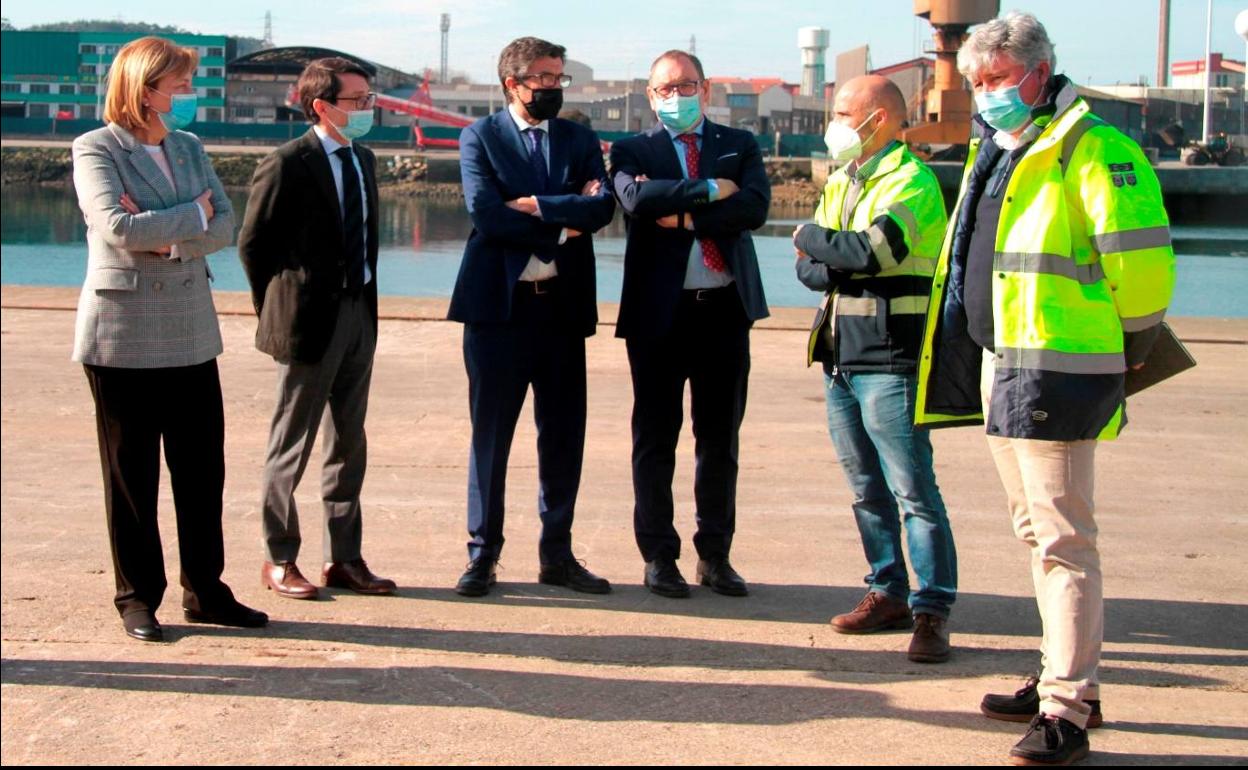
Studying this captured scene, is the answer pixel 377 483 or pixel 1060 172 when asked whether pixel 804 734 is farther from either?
pixel 377 483

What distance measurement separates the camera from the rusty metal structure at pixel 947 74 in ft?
160

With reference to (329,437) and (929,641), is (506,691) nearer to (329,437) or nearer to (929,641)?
(929,641)

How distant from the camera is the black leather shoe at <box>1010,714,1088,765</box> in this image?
12.4 ft

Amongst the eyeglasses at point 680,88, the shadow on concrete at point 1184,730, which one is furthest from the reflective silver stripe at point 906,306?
the shadow on concrete at point 1184,730

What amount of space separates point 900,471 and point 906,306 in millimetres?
517

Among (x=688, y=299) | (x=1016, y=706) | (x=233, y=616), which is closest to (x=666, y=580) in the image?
(x=688, y=299)

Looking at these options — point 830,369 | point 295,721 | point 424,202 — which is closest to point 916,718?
point 830,369

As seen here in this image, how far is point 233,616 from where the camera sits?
4.94m

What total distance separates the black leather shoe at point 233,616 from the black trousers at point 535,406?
2.69 ft

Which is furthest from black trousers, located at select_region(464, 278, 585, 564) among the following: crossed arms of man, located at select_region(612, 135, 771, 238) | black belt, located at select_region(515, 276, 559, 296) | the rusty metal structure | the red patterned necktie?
the rusty metal structure

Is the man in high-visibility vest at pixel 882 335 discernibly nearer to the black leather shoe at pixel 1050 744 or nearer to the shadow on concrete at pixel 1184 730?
the shadow on concrete at pixel 1184 730

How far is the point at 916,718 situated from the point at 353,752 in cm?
148

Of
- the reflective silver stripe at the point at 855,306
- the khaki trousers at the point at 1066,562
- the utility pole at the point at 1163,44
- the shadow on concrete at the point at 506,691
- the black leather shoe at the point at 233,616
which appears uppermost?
the utility pole at the point at 1163,44

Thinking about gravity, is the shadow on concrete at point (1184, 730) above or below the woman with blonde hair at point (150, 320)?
below
